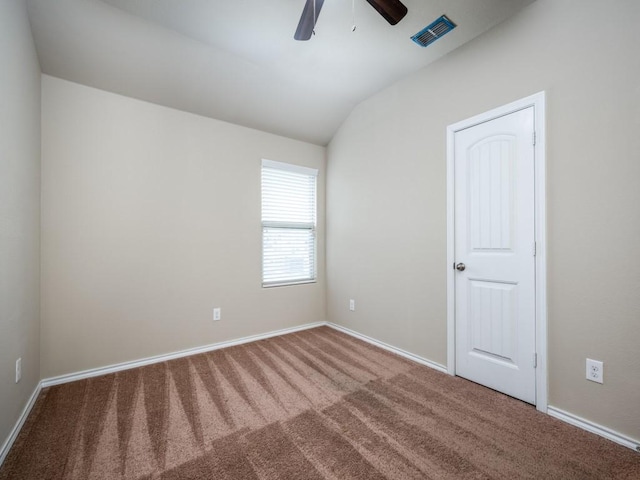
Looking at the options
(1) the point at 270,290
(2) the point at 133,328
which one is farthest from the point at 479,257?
(2) the point at 133,328

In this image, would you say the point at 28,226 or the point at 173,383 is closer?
the point at 28,226

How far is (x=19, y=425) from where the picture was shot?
1700 millimetres

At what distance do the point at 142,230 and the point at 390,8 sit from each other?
2.62m

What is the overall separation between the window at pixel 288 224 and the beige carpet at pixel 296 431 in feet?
4.32

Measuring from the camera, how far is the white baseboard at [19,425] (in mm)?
1478

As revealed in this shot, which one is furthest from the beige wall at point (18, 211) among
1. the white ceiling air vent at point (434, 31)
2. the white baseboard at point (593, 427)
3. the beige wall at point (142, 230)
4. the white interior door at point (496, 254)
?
the white baseboard at point (593, 427)

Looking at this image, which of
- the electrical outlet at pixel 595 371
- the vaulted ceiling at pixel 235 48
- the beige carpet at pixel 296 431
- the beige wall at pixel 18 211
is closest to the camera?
the beige carpet at pixel 296 431

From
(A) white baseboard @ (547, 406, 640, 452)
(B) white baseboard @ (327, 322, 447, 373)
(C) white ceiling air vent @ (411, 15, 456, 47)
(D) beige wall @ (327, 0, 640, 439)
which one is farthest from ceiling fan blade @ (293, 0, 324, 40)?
(A) white baseboard @ (547, 406, 640, 452)

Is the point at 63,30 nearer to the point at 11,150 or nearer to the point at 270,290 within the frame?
the point at 11,150

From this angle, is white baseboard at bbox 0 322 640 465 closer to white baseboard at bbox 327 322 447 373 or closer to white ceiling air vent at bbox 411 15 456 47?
white baseboard at bbox 327 322 447 373

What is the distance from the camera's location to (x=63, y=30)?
6.59ft

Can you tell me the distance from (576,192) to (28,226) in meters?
3.60

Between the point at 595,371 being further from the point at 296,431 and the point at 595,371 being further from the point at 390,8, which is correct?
the point at 390,8

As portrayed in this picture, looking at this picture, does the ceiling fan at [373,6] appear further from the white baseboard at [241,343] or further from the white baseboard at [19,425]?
the white baseboard at [19,425]
